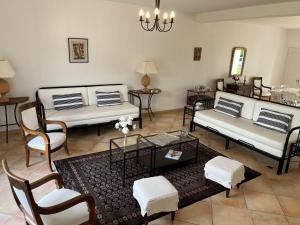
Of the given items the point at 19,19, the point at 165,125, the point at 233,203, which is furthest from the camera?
the point at 165,125

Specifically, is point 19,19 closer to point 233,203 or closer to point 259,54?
point 233,203

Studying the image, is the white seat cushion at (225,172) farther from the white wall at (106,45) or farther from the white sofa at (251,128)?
the white wall at (106,45)

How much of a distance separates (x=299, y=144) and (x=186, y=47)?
12.0 feet

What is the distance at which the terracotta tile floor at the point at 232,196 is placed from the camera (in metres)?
2.53

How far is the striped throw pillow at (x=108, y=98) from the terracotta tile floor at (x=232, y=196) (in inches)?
30.1

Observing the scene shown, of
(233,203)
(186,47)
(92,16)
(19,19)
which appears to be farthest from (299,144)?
(19,19)

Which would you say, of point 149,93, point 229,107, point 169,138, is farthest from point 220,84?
point 169,138

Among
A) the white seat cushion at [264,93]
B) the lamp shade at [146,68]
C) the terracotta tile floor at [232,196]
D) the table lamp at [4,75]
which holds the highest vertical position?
the lamp shade at [146,68]

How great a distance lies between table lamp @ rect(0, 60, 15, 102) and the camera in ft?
12.7

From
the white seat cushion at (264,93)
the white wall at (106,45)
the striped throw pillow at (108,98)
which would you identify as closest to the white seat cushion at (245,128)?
the striped throw pillow at (108,98)

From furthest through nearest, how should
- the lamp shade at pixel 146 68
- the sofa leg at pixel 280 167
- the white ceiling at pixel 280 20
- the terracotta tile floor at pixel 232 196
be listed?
1. the white ceiling at pixel 280 20
2. the lamp shade at pixel 146 68
3. the sofa leg at pixel 280 167
4. the terracotta tile floor at pixel 232 196

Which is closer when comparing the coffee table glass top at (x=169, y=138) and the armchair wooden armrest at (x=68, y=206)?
the armchair wooden armrest at (x=68, y=206)

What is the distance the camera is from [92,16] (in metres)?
4.75

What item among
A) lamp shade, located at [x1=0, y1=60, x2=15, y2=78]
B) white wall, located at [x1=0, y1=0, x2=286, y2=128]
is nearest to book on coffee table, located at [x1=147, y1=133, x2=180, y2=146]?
white wall, located at [x1=0, y1=0, x2=286, y2=128]
